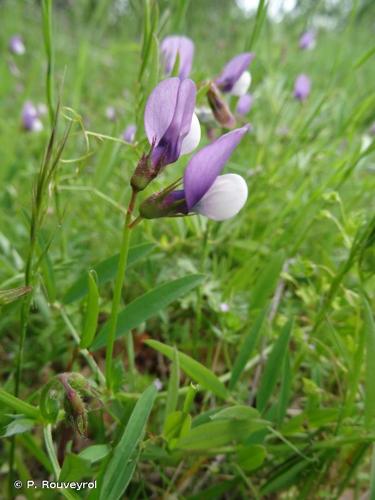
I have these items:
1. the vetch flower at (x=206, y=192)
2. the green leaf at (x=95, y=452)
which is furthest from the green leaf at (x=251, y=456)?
the vetch flower at (x=206, y=192)

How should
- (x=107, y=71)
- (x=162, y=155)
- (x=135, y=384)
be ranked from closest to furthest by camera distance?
(x=162, y=155), (x=135, y=384), (x=107, y=71)

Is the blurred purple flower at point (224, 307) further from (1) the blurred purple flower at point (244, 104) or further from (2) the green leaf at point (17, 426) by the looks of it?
(1) the blurred purple flower at point (244, 104)

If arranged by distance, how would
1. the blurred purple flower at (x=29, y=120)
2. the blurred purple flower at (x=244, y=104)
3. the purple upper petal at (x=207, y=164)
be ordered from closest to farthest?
the purple upper petal at (x=207, y=164) → the blurred purple flower at (x=244, y=104) → the blurred purple flower at (x=29, y=120)

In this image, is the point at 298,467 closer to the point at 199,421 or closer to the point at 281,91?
the point at 199,421

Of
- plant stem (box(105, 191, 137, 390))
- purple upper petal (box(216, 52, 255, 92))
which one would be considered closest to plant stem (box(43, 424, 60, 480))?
plant stem (box(105, 191, 137, 390))

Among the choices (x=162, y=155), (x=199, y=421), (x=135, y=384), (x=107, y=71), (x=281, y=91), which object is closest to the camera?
(x=162, y=155)

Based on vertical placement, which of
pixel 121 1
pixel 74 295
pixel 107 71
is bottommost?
pixel 74 295

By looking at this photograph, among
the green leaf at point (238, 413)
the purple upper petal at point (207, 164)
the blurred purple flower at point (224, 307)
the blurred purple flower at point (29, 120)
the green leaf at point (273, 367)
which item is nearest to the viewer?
the purple upper petal at point (207, 164)

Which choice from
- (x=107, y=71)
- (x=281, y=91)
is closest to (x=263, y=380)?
(x=281, y=91)
